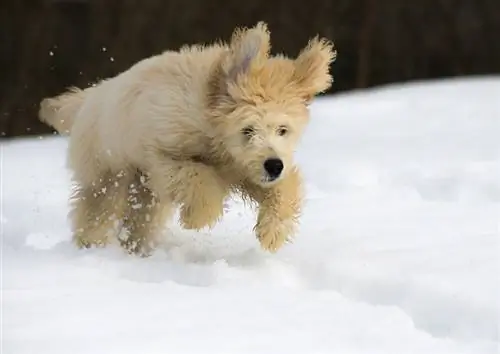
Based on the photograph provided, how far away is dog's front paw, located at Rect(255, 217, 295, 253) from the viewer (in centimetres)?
534

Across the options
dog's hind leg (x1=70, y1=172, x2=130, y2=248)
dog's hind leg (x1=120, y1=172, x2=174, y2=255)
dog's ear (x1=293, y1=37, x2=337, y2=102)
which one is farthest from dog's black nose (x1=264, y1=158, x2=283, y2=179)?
dog's hind leg (x1=70, y1=172, x2=130, y2=248)

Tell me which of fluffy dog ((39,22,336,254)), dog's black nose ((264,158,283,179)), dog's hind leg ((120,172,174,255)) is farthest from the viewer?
dog's hind leg ((120,172,174,255))

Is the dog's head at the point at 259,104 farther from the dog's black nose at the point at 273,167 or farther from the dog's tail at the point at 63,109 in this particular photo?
the dog's tail at the point at 63,109

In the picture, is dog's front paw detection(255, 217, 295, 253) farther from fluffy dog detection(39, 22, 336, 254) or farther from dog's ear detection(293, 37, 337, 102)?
dog's ear detection(293, 37, 337, 102)

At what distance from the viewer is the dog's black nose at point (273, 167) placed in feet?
16.7

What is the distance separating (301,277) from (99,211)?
1.58m

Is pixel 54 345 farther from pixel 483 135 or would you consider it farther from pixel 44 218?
pixel 483 135

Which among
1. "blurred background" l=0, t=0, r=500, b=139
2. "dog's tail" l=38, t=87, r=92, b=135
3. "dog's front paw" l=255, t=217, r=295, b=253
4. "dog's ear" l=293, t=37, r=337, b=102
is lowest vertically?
"blurred background" l=0, t=0, r=500, b=139

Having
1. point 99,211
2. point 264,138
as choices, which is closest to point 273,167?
point 264,138

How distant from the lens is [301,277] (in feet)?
16.6

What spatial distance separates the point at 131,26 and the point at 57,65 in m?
1.15

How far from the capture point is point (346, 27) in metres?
15.2

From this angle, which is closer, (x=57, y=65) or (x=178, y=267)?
(x=178, y=267)

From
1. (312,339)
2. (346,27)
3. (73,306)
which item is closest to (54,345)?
(73,306)
